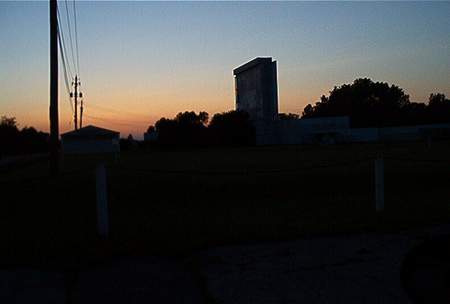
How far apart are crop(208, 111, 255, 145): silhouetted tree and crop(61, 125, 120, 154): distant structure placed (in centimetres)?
1461

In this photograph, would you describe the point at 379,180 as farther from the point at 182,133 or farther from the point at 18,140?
the point at 18,140

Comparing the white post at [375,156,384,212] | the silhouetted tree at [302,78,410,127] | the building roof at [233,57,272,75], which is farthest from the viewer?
the silhouetted tree at [302,78,410,127]

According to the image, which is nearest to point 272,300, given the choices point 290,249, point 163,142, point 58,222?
point 290,249

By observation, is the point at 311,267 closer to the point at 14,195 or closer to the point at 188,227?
the point at 188,227

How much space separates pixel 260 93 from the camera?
8244 cm

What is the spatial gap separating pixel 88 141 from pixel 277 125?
28.5 meters

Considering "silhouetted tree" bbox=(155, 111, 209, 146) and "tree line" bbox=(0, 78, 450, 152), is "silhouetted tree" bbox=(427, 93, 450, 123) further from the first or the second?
"silhouetted tree" bbox=(155, 111, 209, 146)

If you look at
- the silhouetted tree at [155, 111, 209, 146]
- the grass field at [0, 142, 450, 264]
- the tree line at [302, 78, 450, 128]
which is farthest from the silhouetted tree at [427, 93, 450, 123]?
the grass field at [0, 142, 450, 264]

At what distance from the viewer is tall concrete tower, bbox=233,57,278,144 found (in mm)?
79125

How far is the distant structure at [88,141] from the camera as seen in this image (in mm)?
88250

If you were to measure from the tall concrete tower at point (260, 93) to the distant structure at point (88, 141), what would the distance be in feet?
66.9

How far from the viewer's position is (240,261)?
6.86m

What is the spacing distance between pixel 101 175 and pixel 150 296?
321cm

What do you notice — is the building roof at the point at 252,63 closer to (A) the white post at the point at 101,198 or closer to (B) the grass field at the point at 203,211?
(B) the grass field at the point at 203,211
